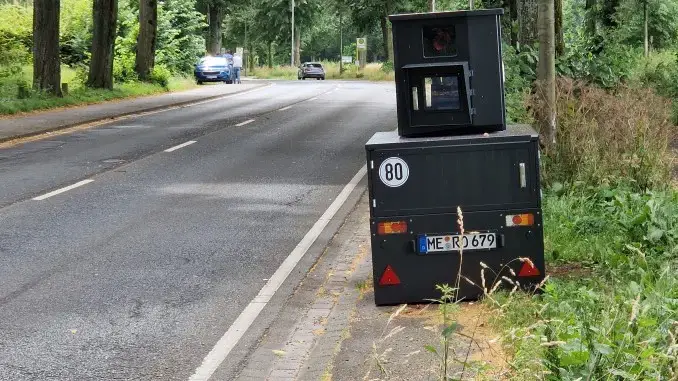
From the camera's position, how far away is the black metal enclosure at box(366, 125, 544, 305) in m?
7.91

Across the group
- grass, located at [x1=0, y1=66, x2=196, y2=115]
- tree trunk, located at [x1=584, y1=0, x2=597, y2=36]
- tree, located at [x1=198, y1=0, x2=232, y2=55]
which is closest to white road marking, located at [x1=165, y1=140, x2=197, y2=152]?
grass, located at [x1=0, y1=66, x2=196, y2=115]

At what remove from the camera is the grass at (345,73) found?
82500 mm

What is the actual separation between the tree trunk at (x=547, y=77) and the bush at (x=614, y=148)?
143 millimetres

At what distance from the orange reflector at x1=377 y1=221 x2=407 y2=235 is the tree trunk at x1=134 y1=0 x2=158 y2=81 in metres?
37.0

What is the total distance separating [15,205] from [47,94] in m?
19.5

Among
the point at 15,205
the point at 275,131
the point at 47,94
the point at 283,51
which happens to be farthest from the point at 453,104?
the point at 283,51

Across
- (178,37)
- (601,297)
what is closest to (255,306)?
(601,297)

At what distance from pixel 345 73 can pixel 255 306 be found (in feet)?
278

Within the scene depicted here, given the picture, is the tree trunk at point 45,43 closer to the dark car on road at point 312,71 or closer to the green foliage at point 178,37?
the green foliage at point 178,37

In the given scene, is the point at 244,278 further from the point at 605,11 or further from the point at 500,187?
the point at 605,11

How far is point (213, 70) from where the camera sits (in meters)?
61.1

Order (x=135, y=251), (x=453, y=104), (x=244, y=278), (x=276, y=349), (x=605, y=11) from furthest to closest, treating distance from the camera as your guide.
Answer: (x=605, y=11) → (x=135, y=251) → (x=244, y=278) → (x=453, y=104) → (x=276, y=349)

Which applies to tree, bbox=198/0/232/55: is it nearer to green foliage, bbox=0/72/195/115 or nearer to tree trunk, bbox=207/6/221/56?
tree trunk, bbox=207/6/221/56

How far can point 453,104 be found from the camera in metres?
8.52
